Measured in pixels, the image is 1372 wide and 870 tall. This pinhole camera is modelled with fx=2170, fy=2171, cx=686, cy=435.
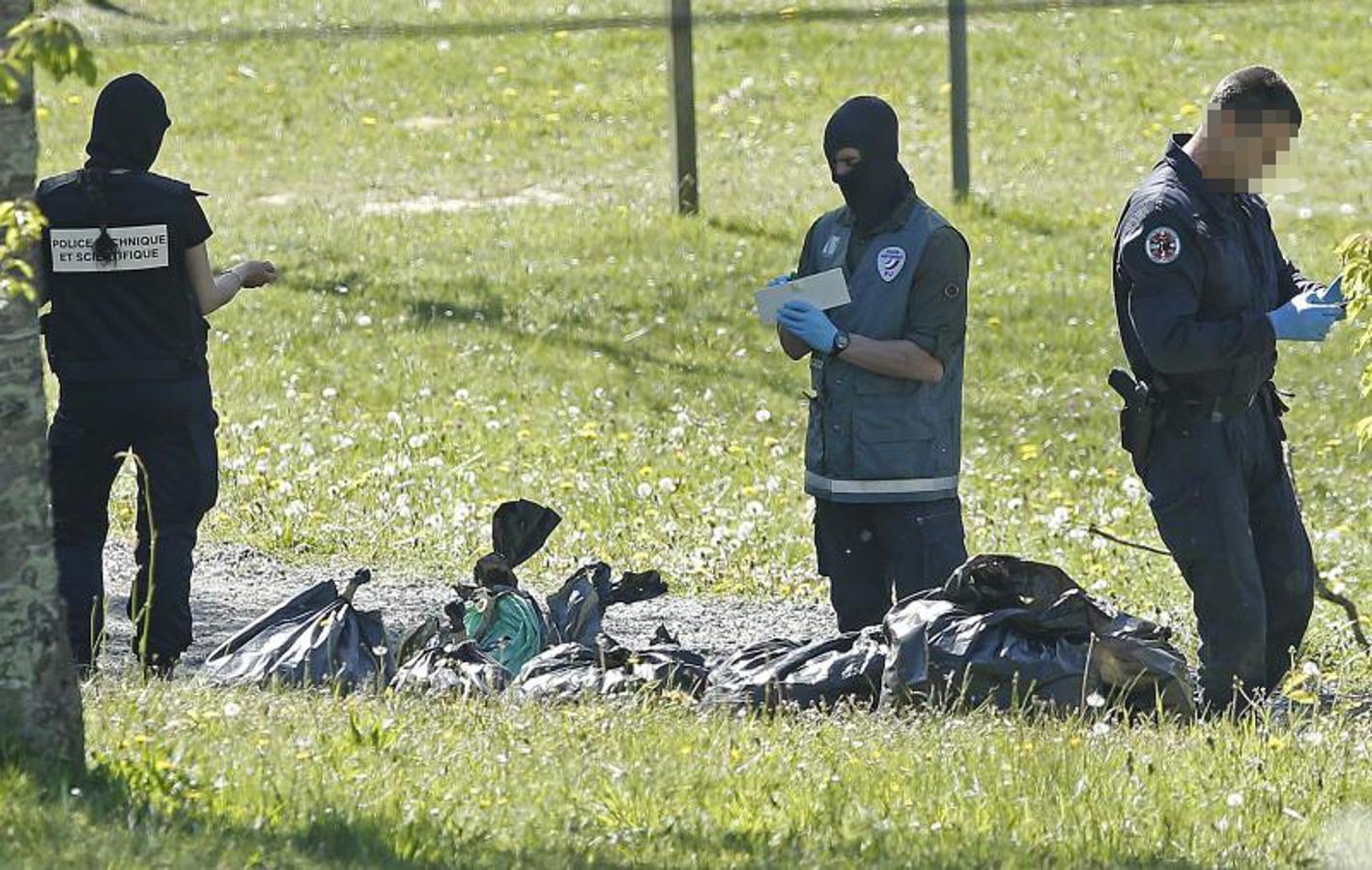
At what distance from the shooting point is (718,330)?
13.0 meters

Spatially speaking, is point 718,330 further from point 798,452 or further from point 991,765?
point 991,765

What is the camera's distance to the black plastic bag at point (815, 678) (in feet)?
19.9

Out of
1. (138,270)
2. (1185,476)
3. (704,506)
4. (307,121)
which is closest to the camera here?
(1185,476)

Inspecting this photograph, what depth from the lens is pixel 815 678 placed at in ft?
20.0

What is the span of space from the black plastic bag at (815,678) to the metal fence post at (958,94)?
Answer: 29.5 ft

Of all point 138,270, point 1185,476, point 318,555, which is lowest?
point 318,555

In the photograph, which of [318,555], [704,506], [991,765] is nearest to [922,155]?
[704,506]

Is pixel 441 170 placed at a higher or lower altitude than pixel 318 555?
higher

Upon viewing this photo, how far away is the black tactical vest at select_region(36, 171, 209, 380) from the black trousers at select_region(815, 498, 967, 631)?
6.43 feet

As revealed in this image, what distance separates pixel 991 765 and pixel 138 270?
2.83 meters

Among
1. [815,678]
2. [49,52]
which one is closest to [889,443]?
[815,678]

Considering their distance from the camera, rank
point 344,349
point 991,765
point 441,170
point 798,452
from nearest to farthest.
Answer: point 991,765 < point 798,452 < point 344,349 < point 441,170

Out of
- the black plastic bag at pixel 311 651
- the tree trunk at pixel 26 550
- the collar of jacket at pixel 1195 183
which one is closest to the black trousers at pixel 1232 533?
the collar of jacket at pixel 1195 183

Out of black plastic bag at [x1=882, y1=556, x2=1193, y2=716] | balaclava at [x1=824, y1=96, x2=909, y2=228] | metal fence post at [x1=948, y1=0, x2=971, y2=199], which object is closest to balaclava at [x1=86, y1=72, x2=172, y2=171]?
balaclava at [x1=824, y1=96, x2=909, y2=228]
